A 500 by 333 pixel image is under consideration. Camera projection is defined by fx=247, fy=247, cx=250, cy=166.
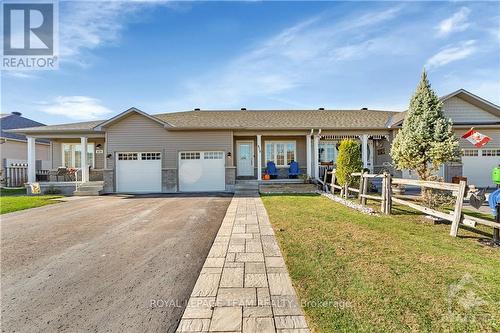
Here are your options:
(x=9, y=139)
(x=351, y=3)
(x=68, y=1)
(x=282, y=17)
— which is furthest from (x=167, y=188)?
(x=9, y=139)

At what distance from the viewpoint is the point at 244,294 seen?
2803 millimetres

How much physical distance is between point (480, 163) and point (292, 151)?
36.2ft

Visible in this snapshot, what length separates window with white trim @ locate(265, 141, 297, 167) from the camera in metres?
16.2

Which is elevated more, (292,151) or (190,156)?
(292,151)

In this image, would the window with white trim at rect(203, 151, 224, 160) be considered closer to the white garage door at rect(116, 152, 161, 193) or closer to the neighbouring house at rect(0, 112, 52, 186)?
the white garage door at rect(116, 152, 161, 193)

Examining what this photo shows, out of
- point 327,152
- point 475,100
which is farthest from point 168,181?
point 475,100

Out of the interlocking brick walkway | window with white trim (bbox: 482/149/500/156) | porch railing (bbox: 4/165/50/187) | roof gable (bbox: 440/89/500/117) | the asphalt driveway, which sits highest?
roof gable (bbox: 440/89/500/117)

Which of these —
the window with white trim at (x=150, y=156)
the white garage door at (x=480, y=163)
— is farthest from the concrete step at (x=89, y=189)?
the white garage door at (x=480, y=163)

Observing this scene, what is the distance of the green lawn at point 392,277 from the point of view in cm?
230

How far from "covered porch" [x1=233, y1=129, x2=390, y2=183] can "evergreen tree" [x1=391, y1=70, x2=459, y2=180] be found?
6.35 metres

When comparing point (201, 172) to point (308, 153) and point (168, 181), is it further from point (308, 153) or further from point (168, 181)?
point (308, 153)

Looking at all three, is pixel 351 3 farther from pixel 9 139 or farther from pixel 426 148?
pixel 9 139

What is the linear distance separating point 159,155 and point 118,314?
42.1 ft

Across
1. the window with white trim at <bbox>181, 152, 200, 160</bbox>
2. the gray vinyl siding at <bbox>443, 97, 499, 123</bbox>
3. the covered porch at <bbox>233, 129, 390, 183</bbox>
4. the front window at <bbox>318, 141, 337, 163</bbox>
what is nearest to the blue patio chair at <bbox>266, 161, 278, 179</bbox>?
the covered porch at <bbox>233, 129, 390, 183</bbox>
